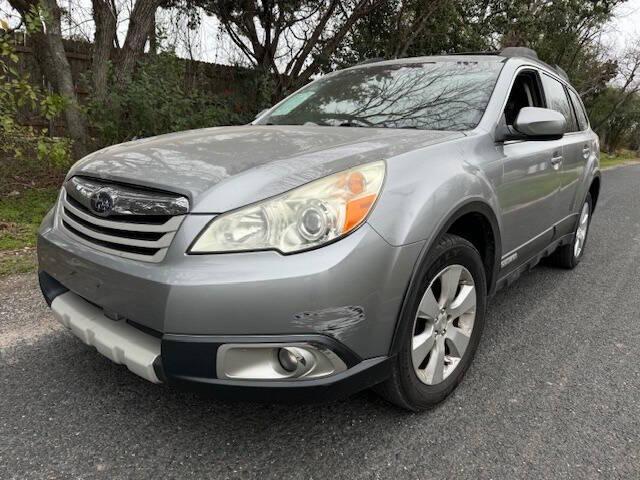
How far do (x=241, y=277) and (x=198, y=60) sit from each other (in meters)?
7.99

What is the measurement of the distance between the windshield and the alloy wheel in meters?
0.81

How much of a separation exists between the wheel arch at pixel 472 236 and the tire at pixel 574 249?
205 cm

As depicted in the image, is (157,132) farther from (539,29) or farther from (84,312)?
(539,29)

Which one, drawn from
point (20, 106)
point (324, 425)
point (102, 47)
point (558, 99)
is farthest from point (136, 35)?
point (324, 425)

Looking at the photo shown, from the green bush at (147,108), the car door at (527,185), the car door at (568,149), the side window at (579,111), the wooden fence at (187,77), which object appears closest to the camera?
the car door at (527,185)

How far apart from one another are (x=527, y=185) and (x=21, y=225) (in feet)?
14.7

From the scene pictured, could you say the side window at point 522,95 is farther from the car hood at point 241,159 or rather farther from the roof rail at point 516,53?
the car hood at point 241,159

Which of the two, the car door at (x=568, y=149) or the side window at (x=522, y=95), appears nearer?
the side window at (x=522, y=95)

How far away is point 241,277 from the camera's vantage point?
1615mm

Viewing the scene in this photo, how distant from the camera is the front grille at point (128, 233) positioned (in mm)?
1740

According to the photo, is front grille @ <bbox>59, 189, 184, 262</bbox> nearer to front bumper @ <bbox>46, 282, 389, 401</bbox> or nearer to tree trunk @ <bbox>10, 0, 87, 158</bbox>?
front bumper @ <bbox>46, 282, 389, 401</bbox>

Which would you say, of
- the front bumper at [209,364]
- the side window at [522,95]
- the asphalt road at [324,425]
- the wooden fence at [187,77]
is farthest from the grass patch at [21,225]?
the side window at [522,95]

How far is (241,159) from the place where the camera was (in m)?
1.99

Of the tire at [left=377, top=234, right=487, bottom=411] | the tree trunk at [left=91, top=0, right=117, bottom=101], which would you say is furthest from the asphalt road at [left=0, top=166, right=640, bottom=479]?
the tree trunk at [left=91, top=0, right=117, bottom=101]
